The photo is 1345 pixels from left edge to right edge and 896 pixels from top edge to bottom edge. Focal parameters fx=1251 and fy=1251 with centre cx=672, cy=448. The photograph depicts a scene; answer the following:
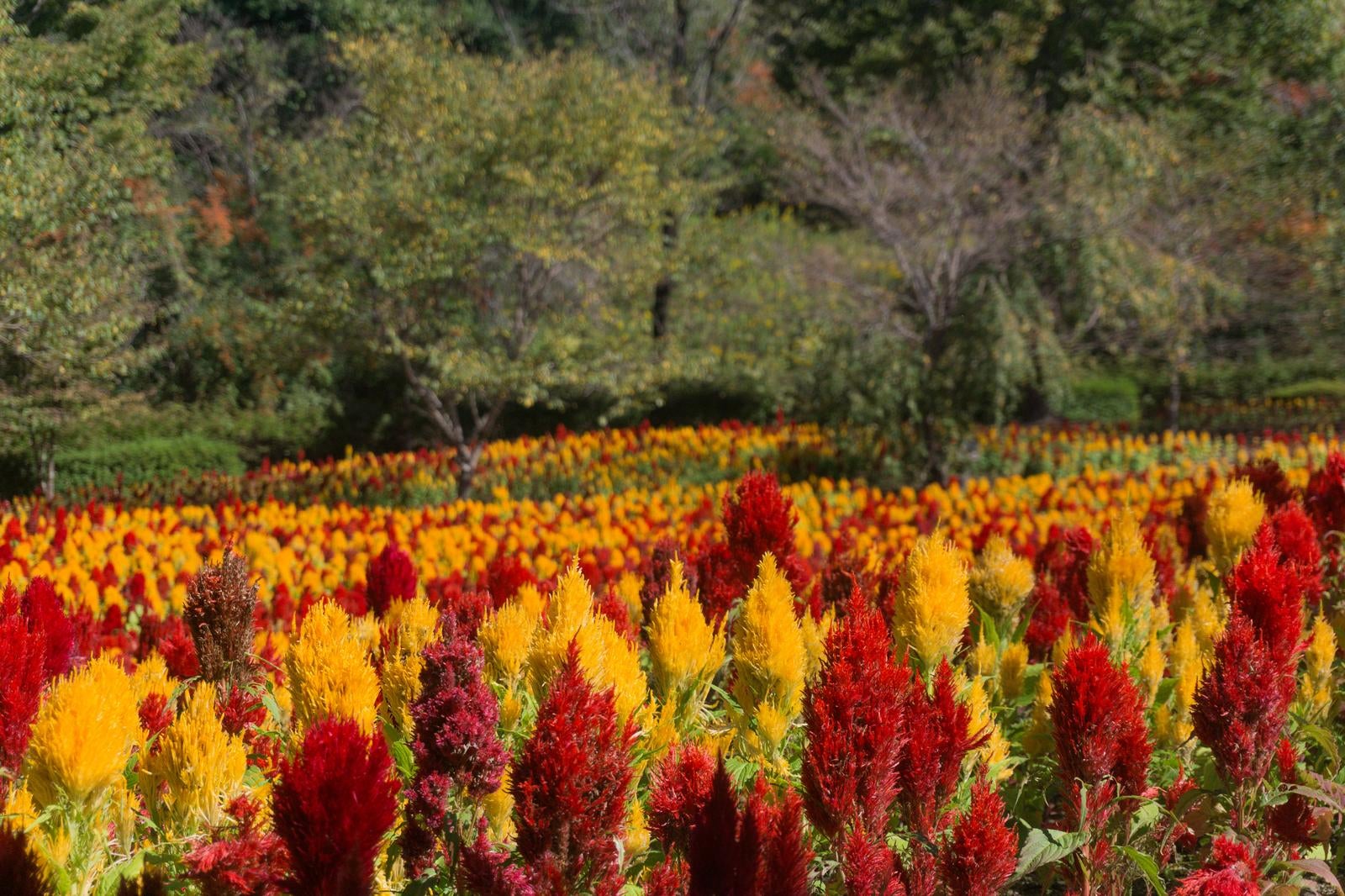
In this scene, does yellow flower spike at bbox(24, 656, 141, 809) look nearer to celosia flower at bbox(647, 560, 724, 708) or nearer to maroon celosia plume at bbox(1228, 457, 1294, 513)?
celosia flower at bbox(647, 560, 724, 708)

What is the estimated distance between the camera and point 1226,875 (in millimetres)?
→ 1615

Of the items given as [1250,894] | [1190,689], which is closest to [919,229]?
[1190,689]

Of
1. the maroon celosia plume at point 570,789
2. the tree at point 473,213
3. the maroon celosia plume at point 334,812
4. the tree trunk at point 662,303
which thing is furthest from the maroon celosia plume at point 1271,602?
the tree trunk at point 662,303

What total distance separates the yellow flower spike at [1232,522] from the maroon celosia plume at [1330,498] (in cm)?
49

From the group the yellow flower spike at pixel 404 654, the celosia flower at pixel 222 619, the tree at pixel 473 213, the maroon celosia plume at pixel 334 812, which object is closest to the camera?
the maroon celosia plume at pixel 334 812

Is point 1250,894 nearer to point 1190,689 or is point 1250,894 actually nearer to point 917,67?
point 1190,689

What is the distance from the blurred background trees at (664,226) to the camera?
11664 mm

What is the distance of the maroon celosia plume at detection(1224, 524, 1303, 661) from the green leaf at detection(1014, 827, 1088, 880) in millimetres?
456

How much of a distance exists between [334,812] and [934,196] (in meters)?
13.1

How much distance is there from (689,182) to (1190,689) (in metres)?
13.9

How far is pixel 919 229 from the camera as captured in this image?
1369cm

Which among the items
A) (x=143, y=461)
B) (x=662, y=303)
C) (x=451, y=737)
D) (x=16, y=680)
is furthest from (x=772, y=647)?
(x=662, y=303)

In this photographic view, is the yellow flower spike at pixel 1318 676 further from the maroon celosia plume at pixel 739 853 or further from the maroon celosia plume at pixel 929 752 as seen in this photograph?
the maroon celosia plume at pixel 739 853

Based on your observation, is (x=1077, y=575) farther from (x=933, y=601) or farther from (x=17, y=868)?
(x=17, y=868)
